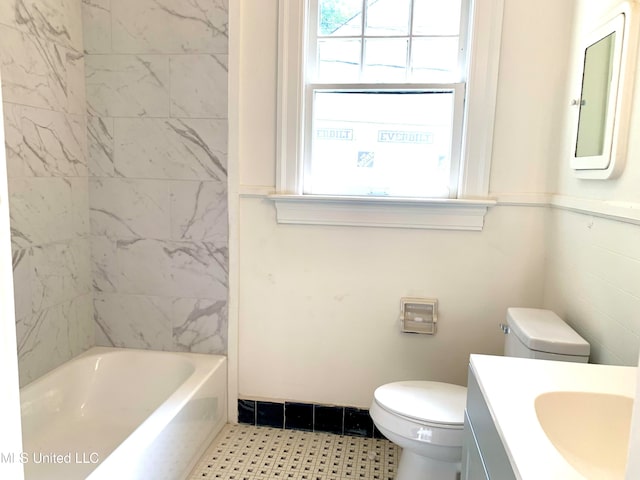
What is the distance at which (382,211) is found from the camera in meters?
2.21

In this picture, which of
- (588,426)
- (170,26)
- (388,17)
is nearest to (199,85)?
(170,26)

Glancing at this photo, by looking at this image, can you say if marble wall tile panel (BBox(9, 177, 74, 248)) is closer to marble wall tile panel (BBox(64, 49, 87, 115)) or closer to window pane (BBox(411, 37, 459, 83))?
marble wall tile panel (BBox(64, 49, 87, 115))

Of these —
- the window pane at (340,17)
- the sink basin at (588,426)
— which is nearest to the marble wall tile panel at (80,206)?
the window pane at (340,17)

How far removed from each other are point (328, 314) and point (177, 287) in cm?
76

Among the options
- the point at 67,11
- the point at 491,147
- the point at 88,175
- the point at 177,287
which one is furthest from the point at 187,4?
the point at 491,147

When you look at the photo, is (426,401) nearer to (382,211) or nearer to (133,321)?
(382,211)

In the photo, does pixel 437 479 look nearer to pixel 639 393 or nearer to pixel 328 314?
pixel 328 314

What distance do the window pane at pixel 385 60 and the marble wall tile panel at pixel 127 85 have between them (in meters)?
0.93

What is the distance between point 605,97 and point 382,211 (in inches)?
37.6

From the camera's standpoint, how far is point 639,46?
141 cm

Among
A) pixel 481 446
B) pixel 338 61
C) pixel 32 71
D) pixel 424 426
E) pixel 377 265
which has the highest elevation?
pixel 338 61

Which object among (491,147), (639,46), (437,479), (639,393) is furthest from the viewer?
(491,147)

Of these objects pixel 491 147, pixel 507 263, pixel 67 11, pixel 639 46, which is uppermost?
pixel 67 11

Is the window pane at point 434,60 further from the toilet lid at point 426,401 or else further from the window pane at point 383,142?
the toilet lid at point 426,401
